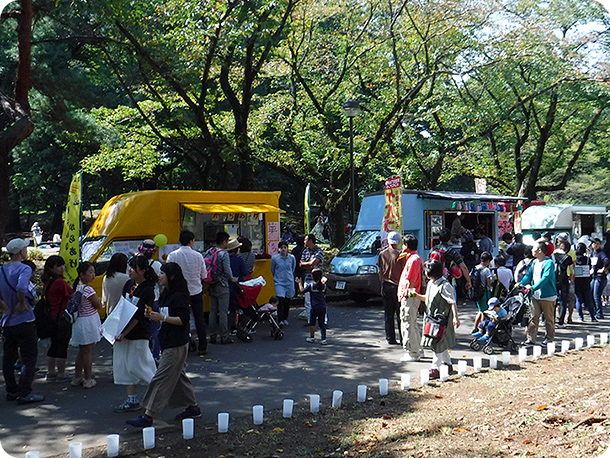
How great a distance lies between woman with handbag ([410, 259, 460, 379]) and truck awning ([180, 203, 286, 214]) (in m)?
5.09

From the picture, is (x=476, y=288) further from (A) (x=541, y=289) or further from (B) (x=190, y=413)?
(B) (x=190, y=413)

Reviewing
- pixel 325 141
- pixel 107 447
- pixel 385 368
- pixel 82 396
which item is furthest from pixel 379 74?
pixel 107 447

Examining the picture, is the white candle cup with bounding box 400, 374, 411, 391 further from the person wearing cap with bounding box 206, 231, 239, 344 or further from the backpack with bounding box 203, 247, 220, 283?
the backpack with bounding box 203, 247, 220, 283

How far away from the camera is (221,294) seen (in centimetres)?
1042

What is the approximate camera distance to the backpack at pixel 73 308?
25.1 feet

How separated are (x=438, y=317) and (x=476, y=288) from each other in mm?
2495

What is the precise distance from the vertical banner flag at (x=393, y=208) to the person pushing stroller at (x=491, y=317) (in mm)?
3797

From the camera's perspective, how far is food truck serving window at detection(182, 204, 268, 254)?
40.3ft

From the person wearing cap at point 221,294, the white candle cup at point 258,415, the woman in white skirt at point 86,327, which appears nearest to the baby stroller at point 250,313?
the person wearing cap at point 221,294

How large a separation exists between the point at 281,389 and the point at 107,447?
2.63 m

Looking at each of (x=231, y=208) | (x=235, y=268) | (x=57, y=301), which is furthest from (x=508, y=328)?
(x=57, y=301)

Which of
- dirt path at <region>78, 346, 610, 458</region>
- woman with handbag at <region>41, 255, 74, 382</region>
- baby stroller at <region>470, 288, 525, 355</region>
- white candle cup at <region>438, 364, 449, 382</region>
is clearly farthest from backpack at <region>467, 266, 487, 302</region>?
woman with handbag at <region>41, 255, 74, 382</region>

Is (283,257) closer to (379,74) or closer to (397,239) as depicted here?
(397,239)

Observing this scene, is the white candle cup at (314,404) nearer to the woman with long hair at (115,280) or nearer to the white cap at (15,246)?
the woman with long hair at (115,280)
